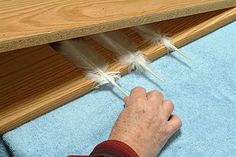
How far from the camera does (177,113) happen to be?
2.96 ft

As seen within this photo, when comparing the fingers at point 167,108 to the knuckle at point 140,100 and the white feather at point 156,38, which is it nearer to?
the knuckle at point 140,100

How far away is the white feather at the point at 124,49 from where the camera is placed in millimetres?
984

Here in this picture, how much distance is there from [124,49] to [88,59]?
10cm

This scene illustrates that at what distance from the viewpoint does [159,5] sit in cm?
93

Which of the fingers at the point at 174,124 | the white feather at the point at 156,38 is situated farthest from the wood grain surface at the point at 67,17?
the fingers at the point at 174,124

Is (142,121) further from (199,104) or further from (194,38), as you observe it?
(194,38)

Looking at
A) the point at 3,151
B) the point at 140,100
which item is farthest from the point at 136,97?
the point at 3,151

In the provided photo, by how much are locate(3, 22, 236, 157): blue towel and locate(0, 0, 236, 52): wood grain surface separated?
16 cm

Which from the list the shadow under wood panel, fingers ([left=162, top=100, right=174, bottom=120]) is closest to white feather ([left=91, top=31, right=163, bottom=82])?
the shadow under wood panel

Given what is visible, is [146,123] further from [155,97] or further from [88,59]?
[88,59]

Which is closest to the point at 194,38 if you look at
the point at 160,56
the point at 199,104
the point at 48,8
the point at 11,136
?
the point at 160,56

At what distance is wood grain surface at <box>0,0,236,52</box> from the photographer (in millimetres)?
711

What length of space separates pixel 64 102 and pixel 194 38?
433 millimetres

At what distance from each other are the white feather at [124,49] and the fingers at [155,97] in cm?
10
